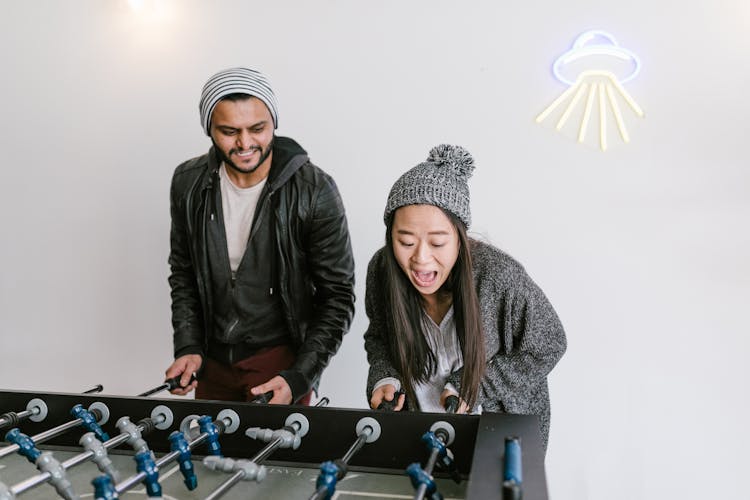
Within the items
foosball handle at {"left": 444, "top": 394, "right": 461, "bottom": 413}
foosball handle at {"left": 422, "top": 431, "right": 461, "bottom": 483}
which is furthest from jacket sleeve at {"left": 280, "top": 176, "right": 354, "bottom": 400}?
foosball handle at {"left": 422, "top": 431, "right": 461, "bottom": 483}

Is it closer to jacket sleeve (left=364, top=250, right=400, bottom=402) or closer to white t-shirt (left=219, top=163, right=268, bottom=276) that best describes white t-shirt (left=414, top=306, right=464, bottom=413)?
jacket sleeve (left=364, top=250, right=400, bottom=402)

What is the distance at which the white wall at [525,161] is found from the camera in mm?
2193

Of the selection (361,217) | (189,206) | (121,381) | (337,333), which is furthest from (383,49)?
(121,381)

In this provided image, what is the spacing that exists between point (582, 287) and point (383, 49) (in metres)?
1.15

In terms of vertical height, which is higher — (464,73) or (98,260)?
(464,73)

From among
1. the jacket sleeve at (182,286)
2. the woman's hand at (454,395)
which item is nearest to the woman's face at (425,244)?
the woman's hand at (454,395)

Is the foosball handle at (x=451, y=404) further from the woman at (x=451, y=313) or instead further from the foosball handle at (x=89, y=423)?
the foosball handle at (x=89, y=423)

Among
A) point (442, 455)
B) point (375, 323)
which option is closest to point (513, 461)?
point (442, 455)

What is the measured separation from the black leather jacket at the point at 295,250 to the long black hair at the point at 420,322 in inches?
12.9

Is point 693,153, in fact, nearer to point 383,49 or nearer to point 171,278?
point 383,49

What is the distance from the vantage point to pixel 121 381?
274cm

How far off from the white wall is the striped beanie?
677 mm

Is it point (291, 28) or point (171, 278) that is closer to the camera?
point (171, 278)

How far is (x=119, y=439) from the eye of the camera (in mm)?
1086
